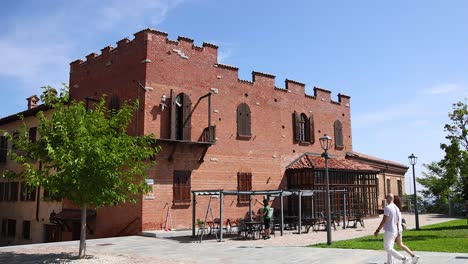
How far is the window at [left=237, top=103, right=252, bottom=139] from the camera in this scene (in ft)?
73.9

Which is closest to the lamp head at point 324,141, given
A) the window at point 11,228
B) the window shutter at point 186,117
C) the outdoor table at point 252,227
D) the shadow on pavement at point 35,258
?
the outdoor table at point 252,227

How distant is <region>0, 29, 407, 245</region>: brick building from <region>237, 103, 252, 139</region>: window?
0.05m

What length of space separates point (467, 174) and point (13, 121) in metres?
26.0

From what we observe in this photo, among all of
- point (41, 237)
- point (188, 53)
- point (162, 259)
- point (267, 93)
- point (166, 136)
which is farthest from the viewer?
point (267, 93)

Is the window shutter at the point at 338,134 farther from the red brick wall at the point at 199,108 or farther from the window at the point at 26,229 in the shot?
the window at the point at 26,229

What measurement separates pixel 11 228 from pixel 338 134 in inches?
874

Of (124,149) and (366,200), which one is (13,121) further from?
(366,200)

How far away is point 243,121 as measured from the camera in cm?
2281

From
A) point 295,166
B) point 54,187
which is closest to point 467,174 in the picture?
point 295,166

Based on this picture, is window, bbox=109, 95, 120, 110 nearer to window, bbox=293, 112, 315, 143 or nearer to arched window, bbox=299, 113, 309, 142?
window, bbox=293, 112, 315, 143

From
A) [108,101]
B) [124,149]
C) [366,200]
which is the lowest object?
[366,200]

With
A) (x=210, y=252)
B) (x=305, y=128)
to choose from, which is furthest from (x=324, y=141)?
(x=305, y=128)

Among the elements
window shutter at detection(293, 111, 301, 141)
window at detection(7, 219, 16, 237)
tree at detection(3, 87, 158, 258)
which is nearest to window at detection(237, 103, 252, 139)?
window shutter at detection(293, 111, 301, 141)

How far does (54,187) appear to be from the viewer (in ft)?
37.6
